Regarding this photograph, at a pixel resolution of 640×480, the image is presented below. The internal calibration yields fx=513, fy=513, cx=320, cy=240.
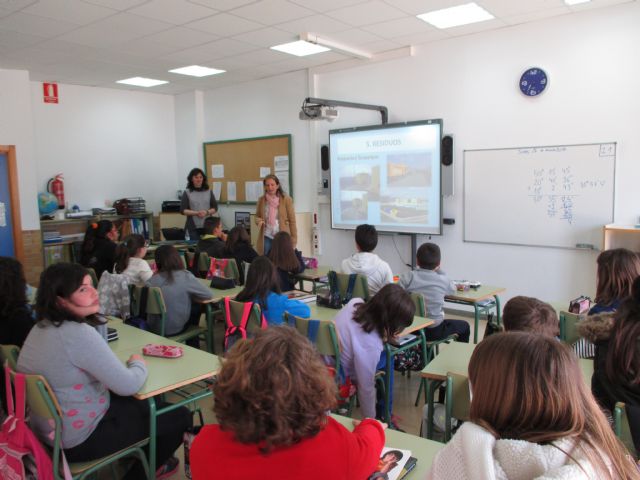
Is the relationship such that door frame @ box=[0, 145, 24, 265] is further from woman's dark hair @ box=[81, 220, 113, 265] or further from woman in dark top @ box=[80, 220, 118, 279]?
woman in dark top @ box=[80, 220, 118, 279]

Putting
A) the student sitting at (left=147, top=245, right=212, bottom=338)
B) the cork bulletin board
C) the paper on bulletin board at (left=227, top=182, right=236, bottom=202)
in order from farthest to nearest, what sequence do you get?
1. the paper on bulletin board at (left=227, top=182, right=236, bottom=202)
2. the cork bulletin board
3. the student sitting at (left=147, top=245, right=212, bottom=338)

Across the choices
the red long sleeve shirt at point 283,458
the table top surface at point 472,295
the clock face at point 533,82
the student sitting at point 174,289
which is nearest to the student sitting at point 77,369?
the red long sleeve shirt at point 283,458

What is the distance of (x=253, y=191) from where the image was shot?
8.00 m

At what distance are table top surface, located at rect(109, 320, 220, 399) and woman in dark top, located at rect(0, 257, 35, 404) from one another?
1.49 feet

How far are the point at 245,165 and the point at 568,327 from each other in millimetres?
5880

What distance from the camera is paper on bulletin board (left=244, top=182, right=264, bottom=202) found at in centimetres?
791

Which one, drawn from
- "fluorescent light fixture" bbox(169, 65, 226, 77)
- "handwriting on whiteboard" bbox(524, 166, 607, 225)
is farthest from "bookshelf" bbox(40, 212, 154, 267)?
"handwriting on whiteboard" bbox(524, 166, 607, 225)

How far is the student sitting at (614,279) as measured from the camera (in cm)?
283

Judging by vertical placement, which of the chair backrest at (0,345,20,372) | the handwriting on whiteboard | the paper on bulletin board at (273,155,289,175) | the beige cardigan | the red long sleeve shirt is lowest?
the chair backrest at (0,345,20,372)

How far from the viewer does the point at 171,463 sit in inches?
111

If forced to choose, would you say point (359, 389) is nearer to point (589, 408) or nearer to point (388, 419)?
point (388, 419)

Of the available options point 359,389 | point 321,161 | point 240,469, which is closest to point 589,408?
point 240,469

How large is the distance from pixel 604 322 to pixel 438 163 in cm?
372

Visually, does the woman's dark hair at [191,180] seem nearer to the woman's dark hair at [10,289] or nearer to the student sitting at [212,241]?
the student sitting at [212,241]
